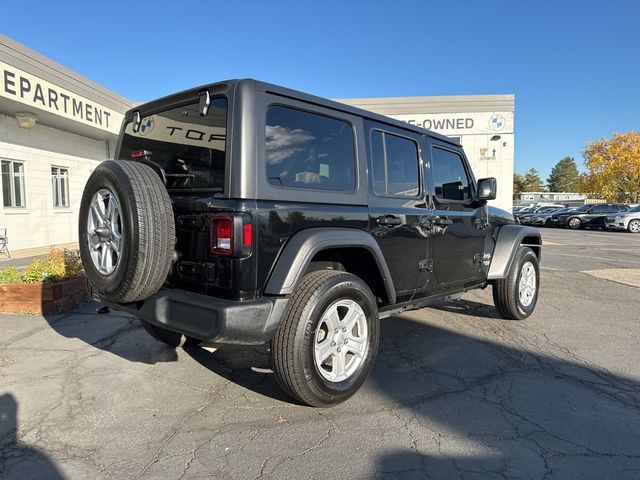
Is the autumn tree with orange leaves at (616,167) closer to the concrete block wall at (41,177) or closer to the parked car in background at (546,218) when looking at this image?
the parked car in background at (546,218)

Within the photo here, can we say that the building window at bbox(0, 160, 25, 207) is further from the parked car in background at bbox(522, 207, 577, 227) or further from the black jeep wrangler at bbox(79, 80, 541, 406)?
the parked car in background at bbox(522, 207, 577, 227)

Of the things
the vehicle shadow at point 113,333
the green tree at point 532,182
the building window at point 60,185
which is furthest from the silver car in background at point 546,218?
the green tree at point 532,182

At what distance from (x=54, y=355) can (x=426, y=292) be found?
11.3 ft

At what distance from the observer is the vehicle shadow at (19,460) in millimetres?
2346

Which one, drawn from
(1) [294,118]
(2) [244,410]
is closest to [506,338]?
(2) [244,410]

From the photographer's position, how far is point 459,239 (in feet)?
14.4

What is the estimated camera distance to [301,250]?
2812 millimetres

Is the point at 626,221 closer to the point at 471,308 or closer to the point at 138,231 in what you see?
the point at 471,308

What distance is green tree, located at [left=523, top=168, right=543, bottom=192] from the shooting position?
3885 inches

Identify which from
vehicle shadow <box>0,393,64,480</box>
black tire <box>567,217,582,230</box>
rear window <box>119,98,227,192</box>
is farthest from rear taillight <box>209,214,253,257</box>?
black tire <box>567,217,582,230</box>

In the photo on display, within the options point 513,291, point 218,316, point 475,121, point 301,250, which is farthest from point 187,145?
point 475,121

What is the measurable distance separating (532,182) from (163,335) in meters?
111

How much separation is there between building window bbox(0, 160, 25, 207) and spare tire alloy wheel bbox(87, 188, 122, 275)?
1019cm

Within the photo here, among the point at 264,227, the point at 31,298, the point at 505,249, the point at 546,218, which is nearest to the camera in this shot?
the point at 264,227
